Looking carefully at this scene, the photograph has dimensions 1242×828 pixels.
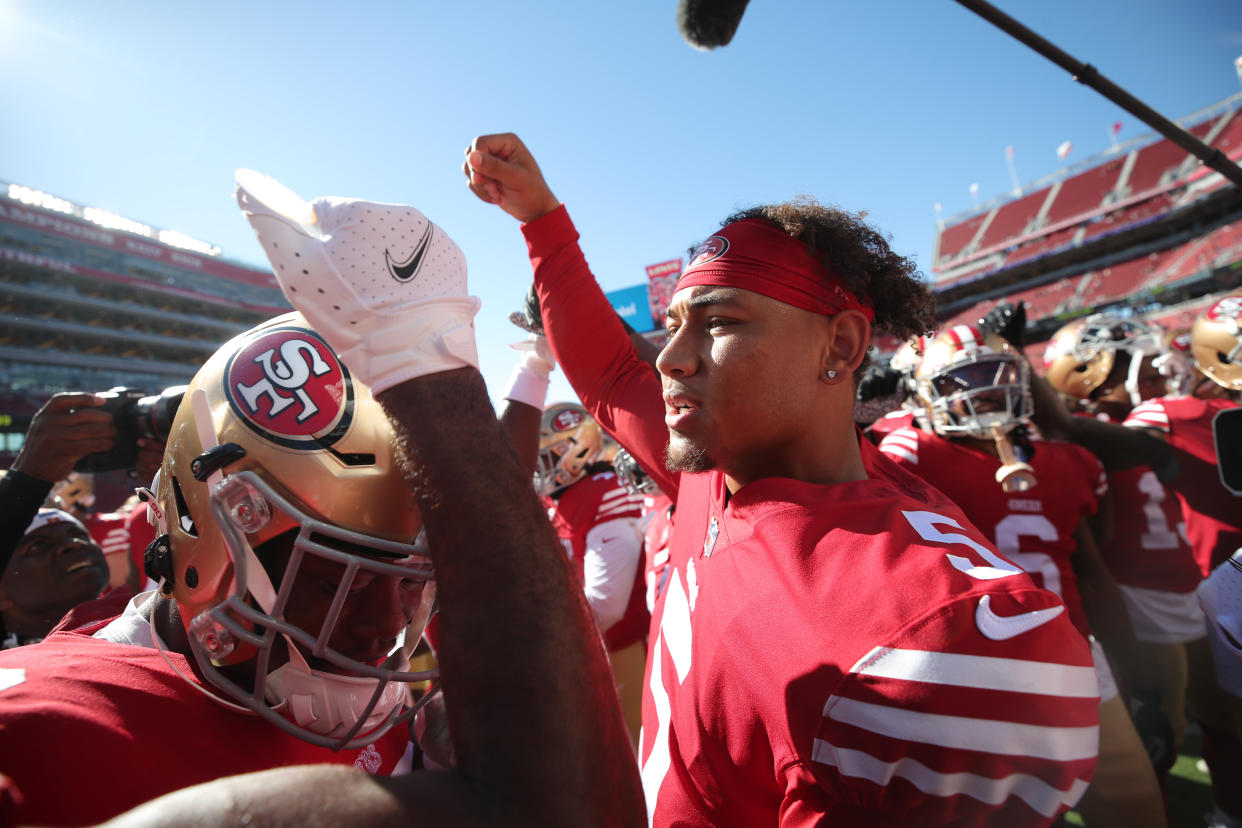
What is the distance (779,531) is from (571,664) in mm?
664

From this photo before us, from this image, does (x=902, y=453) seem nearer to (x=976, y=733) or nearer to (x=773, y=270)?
(x=773, y=270)

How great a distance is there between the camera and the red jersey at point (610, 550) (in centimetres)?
429

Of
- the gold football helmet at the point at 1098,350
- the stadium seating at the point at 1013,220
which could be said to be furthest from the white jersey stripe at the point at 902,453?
the stadium seating at the point at 1013,220

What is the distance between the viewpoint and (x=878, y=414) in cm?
471

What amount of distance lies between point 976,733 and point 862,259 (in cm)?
121

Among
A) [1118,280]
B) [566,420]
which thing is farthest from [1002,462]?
[1118,280]

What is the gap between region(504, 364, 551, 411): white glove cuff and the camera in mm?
3252

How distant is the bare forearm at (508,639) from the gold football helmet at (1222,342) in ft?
15.5

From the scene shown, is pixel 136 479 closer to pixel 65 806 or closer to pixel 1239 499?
pixel 65 806

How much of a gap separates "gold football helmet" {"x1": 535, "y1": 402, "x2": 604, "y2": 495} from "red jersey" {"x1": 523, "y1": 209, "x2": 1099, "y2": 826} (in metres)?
4.11

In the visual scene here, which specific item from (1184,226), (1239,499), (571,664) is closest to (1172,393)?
(1239,499)

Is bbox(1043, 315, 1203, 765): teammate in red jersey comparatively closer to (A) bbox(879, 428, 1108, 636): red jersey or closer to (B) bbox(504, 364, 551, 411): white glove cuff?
(A) bbox(879, 428, 1108, 636): red jersey

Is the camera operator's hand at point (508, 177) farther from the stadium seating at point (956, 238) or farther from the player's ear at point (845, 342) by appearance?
the stadium seating at point (956, 238)

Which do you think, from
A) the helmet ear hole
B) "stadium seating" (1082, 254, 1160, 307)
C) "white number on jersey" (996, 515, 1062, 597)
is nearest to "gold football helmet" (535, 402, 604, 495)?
"white number on jersey" (996, 515, 1062, 597)
